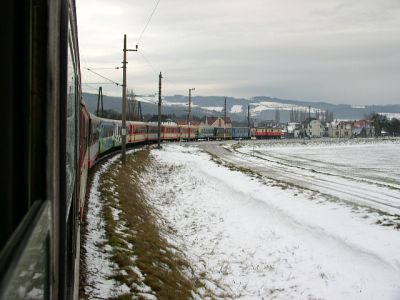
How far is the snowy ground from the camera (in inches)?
344

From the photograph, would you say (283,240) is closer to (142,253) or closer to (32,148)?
(142,253)

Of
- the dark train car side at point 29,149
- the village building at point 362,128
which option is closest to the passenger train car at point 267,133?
the village building at point 362,128

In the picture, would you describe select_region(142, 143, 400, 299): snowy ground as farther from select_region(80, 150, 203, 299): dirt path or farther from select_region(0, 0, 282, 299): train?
select_region(0, 0, 282, 299): train

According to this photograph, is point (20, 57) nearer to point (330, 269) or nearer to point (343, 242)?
point (330, 269)

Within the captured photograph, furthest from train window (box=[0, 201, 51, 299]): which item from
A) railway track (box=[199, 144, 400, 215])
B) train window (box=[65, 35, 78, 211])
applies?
railway track (box=[199, 144, 400, 215])

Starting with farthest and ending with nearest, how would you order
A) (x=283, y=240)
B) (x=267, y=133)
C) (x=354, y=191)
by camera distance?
(x=267, y=133) → (x=354, y=191) → (x=283, y=240)

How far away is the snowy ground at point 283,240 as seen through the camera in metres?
8.73

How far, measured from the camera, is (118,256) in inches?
333

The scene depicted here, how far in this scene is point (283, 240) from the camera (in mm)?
11742

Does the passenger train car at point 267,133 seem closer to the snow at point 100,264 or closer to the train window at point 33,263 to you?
the snow at point 100,264

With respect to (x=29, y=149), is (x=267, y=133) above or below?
below

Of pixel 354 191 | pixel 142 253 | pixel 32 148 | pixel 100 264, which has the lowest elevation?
pixel 354 191

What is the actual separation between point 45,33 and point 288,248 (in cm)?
1036

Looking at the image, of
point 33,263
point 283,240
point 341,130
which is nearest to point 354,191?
point 283,240
